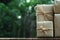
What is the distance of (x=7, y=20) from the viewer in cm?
105

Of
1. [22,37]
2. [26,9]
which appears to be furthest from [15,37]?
[26,9]

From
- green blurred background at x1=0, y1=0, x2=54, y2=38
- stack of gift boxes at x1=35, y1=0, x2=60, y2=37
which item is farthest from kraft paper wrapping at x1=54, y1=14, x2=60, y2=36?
green blurred background at x1=0, y1=0, x2=54, y2=38

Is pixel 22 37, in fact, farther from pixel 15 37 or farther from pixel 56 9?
pixel 56 9

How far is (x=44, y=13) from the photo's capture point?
102 cm

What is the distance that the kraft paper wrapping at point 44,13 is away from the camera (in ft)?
3.34

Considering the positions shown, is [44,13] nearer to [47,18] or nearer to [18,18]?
[47,18]

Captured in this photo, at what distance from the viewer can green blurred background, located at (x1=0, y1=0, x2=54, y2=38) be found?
104cm

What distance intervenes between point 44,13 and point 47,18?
33 mm

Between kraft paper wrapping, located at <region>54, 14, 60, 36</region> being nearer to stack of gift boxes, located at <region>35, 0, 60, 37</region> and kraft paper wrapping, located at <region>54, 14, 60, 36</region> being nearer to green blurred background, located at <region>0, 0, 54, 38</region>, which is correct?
stack of gift boxes, located at <region>35, 0, 60, 37</region>

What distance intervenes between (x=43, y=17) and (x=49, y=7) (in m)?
0.07

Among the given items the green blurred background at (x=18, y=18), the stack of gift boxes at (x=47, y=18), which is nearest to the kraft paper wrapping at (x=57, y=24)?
the stack of gift boxes at (x=47, y=18)

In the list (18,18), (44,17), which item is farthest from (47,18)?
(18,18)

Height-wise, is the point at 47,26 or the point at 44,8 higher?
the point at 44,8

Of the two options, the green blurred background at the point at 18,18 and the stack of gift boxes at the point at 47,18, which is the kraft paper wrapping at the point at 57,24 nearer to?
the stack of gift boxes at the point at 47,18
